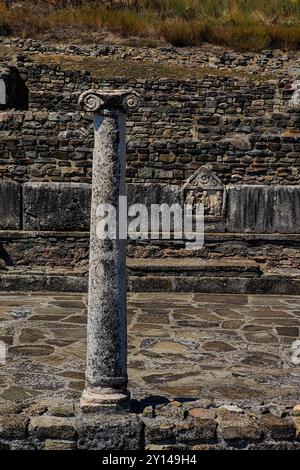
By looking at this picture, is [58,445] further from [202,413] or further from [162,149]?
[162,149]

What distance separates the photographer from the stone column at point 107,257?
4.09m

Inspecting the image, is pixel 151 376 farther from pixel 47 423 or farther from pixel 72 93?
pixel 72 93

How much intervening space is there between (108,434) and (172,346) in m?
2.55

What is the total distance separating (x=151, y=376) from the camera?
17.4 feet

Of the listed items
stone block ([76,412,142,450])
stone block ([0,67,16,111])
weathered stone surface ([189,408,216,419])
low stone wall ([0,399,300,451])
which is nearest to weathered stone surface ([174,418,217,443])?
low stone wall ([0,399,300,451])

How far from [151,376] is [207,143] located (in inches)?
257

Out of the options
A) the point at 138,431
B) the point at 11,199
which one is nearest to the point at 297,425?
the point at 138,431

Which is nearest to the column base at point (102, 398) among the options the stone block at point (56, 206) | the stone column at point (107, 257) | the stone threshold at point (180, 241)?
the stone column at point (107, 257)

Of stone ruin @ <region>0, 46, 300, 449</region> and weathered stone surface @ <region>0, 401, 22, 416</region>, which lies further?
stone ruin @ <region>0, 46, 300, 449</region>

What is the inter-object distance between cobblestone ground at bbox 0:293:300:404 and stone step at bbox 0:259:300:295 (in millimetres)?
224

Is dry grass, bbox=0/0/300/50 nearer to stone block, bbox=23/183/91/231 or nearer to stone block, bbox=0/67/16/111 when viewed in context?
stone block, bbox=0/67/16/111

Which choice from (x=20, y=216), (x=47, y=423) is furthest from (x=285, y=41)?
(x=47, y=423)

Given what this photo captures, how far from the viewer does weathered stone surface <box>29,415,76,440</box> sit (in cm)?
380

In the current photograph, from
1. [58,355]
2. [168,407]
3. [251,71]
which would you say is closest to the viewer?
[168,407]
